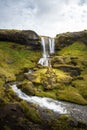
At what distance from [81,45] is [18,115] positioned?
81.5 meters

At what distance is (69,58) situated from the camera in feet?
341

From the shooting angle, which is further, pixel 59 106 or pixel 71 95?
pixel 71 95

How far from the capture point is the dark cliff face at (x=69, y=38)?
5069 inches

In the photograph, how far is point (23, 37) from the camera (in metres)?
125

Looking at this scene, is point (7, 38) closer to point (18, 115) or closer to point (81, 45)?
point (81, 45)

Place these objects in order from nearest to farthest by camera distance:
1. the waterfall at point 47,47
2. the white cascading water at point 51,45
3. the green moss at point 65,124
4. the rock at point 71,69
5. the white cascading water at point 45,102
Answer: the green moss at point 65,124 → the white cascading water at point 45,102 → the rock at point 71,69 → the waterfall at point 47,47 → the white cascading water at point 51,45

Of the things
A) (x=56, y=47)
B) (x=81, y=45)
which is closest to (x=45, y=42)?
(x=56, y=47)

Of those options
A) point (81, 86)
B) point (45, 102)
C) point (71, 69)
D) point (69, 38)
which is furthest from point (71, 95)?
point (69, 38)

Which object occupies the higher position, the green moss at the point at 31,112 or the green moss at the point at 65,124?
the green moss at the point at 31,112

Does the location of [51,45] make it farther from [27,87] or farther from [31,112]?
[31,112]

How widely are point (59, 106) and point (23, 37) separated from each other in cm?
6833

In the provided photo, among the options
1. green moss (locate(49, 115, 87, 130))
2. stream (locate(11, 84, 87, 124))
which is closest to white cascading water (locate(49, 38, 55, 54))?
stream (locate(11, 84, 87, 124))

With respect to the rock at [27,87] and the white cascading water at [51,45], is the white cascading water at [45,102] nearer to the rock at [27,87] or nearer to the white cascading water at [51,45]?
the rock at [27,87]

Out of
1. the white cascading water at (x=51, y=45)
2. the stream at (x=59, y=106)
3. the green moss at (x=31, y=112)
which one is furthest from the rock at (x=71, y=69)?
the green moss at (x=31, y=112)
